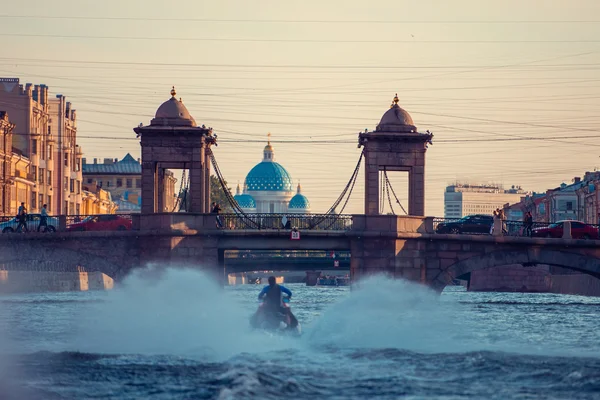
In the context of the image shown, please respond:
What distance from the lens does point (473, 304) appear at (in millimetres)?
79250

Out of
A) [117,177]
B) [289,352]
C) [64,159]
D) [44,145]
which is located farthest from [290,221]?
[117,177]

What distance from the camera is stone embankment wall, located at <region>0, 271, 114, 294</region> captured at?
3620 inches

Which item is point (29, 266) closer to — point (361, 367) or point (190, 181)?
point (190, 181)

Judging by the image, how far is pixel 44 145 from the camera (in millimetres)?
117062

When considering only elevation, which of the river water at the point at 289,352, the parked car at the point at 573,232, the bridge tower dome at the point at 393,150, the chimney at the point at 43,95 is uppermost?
the chimney at the point at 43,95

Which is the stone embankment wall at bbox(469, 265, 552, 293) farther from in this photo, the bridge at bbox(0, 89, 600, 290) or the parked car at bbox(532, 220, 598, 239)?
the bridge at bbox(0, 89, 600, 290)

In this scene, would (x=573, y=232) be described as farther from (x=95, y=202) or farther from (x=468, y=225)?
(x=95, y=202)

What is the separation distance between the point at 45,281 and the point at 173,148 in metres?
31.7

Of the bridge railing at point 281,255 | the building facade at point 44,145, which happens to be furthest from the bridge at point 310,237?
the building facade at point 44,145

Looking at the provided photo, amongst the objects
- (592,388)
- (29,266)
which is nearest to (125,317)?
(592,388)

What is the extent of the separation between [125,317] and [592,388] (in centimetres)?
2386

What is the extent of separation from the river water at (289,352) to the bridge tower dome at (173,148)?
5.39m

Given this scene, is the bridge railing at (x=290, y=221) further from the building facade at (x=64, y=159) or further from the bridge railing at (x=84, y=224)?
the building facade at (x=64, y=159)

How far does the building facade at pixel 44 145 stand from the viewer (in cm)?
11131
